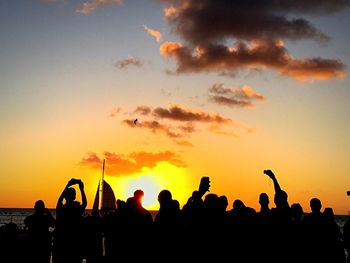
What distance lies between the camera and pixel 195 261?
20.9ft

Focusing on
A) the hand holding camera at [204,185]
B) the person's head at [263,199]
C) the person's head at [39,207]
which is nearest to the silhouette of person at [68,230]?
the person's head at [39,207]

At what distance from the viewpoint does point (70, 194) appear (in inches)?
321

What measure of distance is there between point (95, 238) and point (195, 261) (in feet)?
13.1

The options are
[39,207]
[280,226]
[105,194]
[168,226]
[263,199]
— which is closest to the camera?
[168,226]

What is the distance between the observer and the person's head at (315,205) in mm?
7843

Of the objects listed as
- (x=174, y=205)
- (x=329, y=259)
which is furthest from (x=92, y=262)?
(x=329, y=259)

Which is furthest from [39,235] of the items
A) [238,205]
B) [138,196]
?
[238,205]

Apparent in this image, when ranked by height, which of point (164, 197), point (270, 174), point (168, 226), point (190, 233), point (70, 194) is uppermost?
point (270, 174)

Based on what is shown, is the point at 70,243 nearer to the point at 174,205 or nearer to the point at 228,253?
A: the point at 174,205

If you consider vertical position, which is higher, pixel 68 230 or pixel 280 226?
pixel 68 230

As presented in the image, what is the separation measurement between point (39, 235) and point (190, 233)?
3465mm

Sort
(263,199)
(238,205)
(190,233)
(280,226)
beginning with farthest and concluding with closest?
(263,199) → (238,205) → (280,226) → (190,233)

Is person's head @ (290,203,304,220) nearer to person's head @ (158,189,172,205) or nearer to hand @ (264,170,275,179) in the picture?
hand @ (264,170,275,179)

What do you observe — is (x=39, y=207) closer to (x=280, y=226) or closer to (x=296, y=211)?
(x=280, y=226)
